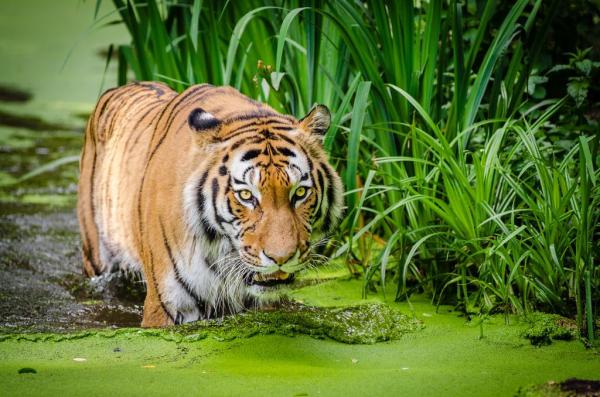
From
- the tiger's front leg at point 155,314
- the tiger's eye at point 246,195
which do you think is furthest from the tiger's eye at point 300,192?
the tiger's front leg at point 155,314

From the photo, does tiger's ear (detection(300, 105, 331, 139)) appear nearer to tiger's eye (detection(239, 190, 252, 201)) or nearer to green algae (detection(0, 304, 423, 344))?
tiger's eye (detection(239, 190, 252, 201))

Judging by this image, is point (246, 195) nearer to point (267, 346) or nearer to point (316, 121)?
point (316, 121)

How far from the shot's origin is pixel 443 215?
3.67 meters

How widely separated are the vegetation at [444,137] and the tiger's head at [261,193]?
0.21 m

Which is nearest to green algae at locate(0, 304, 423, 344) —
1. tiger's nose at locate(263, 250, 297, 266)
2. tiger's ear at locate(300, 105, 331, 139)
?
tiger's nose at locate(263, 250, 297, 266)

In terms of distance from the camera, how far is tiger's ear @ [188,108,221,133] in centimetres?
348

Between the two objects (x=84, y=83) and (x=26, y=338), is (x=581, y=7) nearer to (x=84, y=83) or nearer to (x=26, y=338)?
(x=26, y=338)

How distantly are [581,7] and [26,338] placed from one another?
3444mm

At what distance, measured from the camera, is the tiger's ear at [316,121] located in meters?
3.52

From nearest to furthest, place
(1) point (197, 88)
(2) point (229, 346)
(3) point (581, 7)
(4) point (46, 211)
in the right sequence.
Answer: (2) point (229, 346) → (1) point (197, 88) → (3) point (581, 7) → (4) point (46, 211)

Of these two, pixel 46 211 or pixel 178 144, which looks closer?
pixel 178 144

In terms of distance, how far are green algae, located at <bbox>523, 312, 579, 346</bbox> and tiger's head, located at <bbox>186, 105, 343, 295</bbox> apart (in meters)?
0.85

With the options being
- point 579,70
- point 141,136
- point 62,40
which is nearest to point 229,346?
point 141,136

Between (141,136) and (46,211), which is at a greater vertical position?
(141,136)
